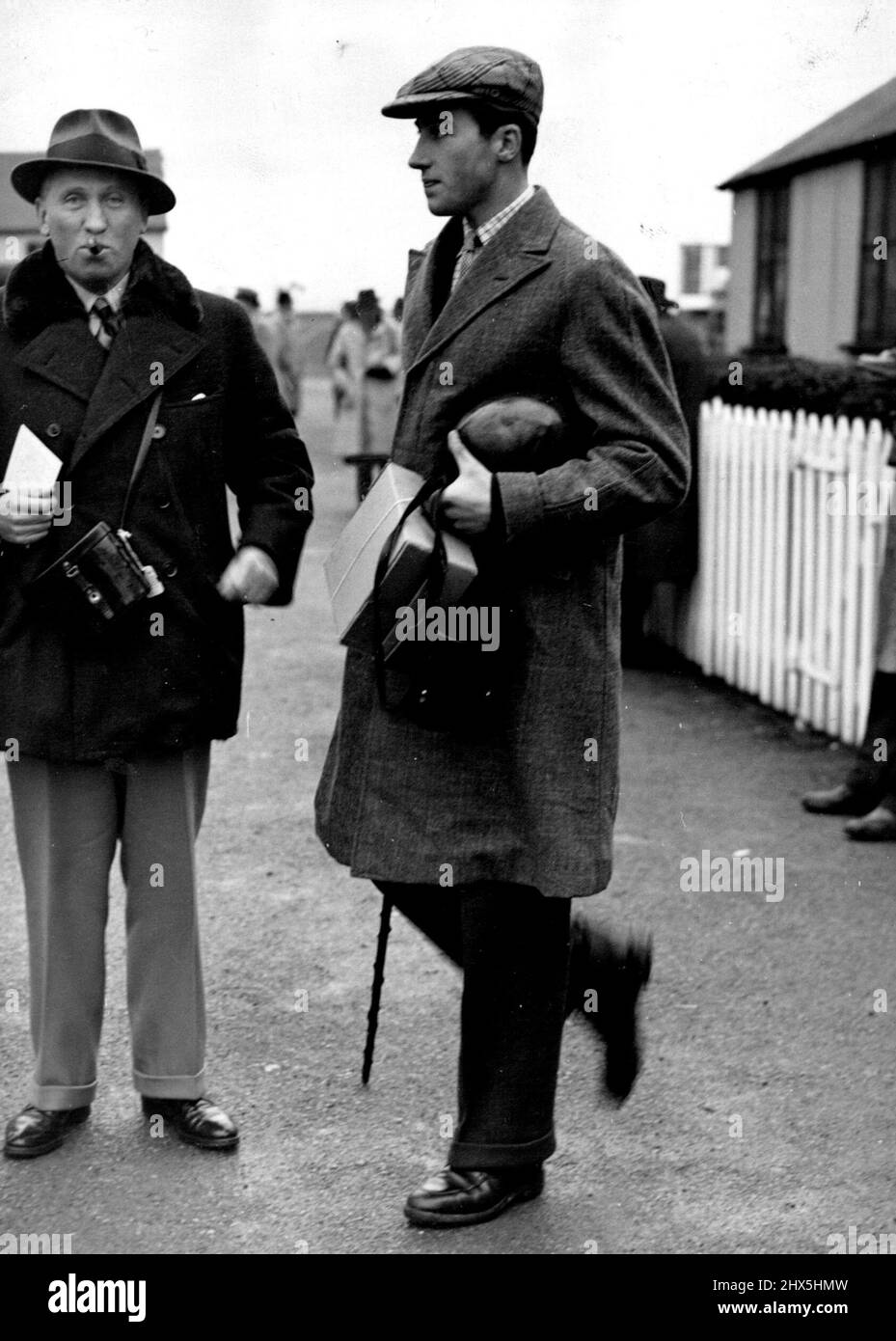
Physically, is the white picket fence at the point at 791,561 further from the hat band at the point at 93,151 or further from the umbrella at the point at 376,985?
the hat band at the point at 93,151

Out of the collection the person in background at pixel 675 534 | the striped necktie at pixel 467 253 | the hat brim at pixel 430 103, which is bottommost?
the person in background at pixel 675 534

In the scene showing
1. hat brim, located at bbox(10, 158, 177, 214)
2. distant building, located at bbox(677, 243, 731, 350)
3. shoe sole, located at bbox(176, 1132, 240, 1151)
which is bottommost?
shoe sole, located at bbox(176, 1132, 240, 1151)

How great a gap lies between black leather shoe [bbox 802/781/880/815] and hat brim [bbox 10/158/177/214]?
368 cm

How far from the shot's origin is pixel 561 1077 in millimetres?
4359

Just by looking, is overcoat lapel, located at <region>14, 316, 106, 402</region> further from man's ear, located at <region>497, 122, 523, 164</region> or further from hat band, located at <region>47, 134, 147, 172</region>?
man's ear, located at <region>497, 122, 523, 164</region>

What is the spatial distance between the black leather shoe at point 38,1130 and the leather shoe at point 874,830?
322 centimetres

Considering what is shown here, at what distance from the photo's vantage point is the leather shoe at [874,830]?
637cm

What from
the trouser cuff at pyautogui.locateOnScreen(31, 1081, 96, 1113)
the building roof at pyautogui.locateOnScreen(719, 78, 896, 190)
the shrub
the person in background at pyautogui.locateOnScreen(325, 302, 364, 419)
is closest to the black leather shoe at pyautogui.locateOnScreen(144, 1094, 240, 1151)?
the trouser cuff at pyautogui.locateOnScreen(31, 1081, 96, 1113)

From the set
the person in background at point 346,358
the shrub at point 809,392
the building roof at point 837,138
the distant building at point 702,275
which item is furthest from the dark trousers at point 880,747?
the distant building at point 702,275

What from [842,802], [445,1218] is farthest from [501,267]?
[842,802]

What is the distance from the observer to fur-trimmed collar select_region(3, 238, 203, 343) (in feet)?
12.3

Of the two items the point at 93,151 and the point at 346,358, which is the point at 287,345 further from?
the point at 93,151
